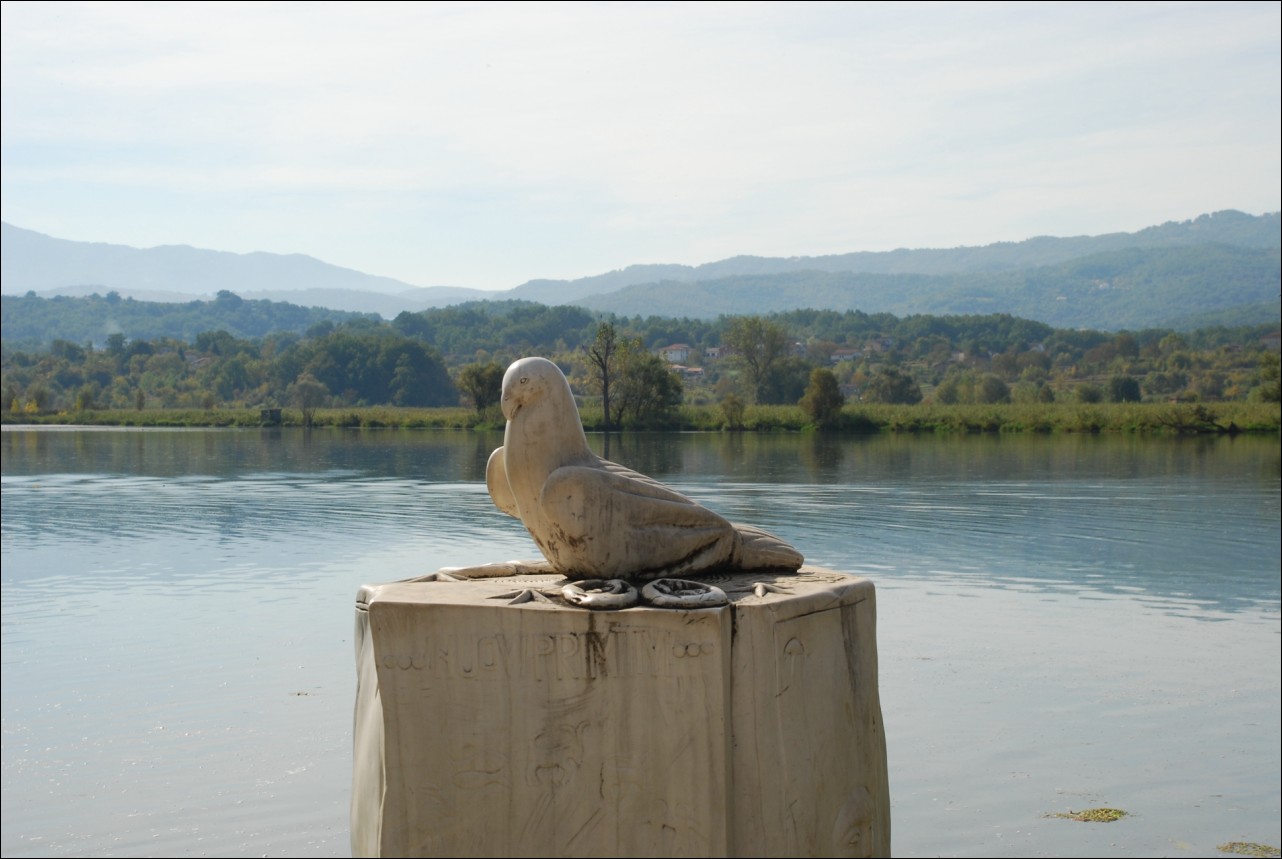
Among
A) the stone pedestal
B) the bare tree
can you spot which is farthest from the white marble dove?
the bare tree

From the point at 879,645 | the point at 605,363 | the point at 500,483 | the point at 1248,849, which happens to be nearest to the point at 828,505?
the point at 879,645

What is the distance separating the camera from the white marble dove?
4961mm

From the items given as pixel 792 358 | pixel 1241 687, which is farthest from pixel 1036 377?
pixel 1241 687

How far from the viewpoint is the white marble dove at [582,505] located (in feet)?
16.3

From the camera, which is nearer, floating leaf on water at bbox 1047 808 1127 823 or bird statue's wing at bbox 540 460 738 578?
bird statue's wing at bbox 540 460 738 578

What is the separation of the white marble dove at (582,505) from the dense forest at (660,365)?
44246 mm

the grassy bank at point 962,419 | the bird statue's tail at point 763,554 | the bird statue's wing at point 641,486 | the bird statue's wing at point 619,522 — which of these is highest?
the bird statue's wing at point 641,486

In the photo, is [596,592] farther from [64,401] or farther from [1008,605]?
[64,401]

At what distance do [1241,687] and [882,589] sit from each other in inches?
200

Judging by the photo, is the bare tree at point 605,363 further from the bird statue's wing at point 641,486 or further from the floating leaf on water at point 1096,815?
the bird statue's wing at point 641,486

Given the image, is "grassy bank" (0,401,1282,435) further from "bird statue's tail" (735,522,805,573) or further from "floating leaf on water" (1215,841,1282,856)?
"bird statue's tail" (735,522,805,573)

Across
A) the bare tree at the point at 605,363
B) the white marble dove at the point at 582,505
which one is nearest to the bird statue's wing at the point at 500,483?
the white marble dove at the point at 582,505

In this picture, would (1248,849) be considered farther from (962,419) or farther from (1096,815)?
(962,419)

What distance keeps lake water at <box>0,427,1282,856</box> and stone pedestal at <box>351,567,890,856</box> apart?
3.69 metres
